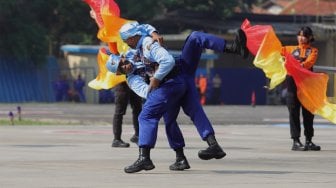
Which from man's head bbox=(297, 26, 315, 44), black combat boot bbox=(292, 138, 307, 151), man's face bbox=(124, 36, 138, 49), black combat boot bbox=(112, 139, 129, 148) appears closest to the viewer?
man's face bbox=(124, 36, 138, 49)

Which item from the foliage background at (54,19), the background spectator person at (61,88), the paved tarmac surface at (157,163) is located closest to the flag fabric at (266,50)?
the paved tarmac surface at (157,163)

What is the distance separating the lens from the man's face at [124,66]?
11.4 metres

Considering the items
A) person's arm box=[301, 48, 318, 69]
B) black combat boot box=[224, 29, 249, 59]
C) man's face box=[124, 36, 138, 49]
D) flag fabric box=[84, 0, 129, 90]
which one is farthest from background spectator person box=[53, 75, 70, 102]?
black combat boot box=[224, 29, 249, 59]

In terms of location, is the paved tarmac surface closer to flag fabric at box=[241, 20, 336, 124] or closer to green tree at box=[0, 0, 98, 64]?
flag fabric at box=[241, 20, 336, 124]

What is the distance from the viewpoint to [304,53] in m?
14.9

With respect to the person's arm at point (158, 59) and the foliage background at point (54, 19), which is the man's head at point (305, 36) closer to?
the person's arm at point (158, 59)

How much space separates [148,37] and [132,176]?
1609 millimetres

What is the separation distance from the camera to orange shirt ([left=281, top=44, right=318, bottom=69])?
14.8 m

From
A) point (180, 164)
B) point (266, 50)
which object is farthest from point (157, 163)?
point (266, 50)

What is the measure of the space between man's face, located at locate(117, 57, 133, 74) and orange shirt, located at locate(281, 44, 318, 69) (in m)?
3.88

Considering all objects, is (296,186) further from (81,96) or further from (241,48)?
(81,96)

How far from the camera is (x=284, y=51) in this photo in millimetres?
14570

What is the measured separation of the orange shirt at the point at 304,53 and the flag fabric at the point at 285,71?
134 millimetres

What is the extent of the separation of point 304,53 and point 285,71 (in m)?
0.92
